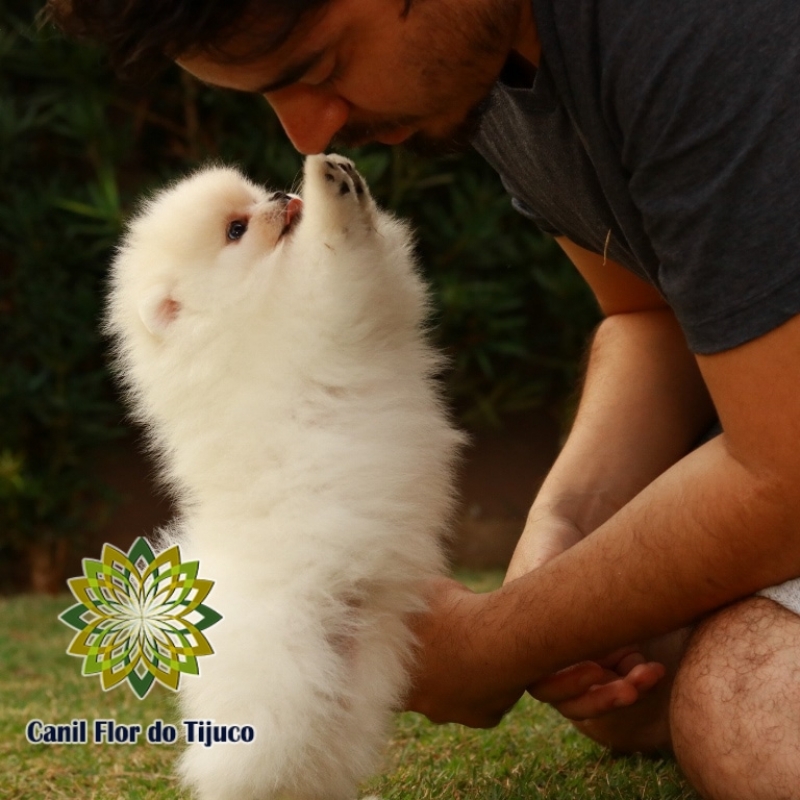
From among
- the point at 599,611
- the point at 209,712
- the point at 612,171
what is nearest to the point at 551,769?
the point at 599,611

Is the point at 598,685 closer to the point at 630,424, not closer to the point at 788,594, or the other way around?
the point at 788,594

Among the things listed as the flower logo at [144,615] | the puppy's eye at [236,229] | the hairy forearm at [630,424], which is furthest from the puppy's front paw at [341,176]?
the hairy forearm at [630,424]

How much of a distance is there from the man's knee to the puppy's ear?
105 cm

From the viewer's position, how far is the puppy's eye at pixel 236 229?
2004 millimetres

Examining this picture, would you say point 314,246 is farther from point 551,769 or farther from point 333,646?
point 551,769

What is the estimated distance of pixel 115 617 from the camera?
1.88 metres

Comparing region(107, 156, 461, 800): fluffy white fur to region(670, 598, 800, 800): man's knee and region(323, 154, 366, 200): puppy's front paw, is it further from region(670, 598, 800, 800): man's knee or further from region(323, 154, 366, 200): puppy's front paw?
region(670, 598, 800, 800): man's knee

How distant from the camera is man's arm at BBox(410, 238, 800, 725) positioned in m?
1.47

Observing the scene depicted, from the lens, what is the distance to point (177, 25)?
1478 millimetres

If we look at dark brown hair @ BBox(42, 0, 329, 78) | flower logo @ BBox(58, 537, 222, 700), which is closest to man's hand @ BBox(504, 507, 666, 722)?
flower logo @ BBox(58, 537, 222, 700)

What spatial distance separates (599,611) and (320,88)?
2.98 ft

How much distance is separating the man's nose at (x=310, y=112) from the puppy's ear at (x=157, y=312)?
400mm

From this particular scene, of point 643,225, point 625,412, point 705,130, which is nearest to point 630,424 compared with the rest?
point 625,412

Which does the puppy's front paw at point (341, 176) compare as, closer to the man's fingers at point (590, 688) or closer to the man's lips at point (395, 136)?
the man's lips at point (395, 136)
